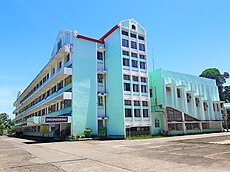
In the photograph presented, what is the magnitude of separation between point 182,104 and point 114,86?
14360mm

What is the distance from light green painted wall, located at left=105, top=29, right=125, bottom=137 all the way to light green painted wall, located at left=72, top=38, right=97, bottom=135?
2.32 metres

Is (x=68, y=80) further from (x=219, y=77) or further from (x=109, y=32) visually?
(x=219, y=77)

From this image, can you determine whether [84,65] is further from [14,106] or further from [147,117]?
[14,106]

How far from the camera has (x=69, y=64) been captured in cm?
3102

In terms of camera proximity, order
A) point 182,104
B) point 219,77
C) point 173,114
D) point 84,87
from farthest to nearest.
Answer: point 219,77, point 182,104, point 173,114, point 84,87

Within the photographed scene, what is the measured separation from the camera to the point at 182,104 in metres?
37.2

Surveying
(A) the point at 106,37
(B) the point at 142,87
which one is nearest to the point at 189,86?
(B) the point at 142,87

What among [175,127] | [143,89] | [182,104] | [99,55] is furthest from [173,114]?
[99,55]

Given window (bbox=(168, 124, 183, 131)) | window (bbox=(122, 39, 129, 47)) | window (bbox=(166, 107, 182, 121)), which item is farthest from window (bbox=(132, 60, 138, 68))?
window (bbox=(168, 124, 183, 131))

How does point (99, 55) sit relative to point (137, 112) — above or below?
above

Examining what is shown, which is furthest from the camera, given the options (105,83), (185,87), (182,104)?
(185,87)

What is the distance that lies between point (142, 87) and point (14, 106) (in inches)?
2674

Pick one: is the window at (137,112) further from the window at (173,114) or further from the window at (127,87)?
the window at (173,114)

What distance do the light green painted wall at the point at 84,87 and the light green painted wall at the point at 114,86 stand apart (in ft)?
7.61
